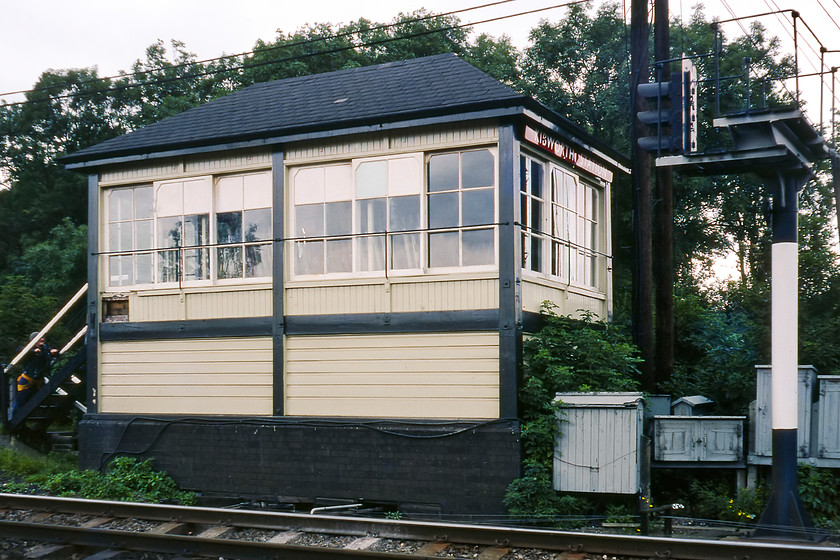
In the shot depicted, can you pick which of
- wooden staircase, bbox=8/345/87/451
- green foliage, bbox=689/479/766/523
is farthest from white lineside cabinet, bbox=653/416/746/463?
wooden staircase, bbox=8/345/87/451

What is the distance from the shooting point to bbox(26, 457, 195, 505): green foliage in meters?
12.8

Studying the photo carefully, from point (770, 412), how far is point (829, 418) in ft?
2.40

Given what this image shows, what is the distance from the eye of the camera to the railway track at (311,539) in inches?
305

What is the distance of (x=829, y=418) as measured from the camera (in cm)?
1095

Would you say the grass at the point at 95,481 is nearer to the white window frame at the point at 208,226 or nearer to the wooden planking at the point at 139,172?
the white window frame at the point at 208,226

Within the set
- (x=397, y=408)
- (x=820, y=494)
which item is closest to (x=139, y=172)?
(x=397, y=408)

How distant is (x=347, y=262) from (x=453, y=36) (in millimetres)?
24566

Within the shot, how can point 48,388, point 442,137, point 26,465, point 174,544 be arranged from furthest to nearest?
point 48,388 → point 26,465 → point 442,137 → point 174,544

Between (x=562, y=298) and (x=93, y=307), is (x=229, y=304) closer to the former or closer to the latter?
(x=93, y=307)

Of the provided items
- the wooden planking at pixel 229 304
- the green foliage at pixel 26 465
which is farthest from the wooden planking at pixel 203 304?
the green foliage at pixel 26 465

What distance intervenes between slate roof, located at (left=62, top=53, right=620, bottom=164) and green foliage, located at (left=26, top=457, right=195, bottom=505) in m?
5.07

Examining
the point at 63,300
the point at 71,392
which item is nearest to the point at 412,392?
the point at 71,392

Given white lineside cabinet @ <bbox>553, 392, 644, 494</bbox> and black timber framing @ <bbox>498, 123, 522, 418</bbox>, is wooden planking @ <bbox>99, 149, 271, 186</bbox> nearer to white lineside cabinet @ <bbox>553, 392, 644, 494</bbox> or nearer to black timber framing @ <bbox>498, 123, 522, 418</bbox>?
black timber framing @ <bbox>498, 123, 522, 418</bbox>

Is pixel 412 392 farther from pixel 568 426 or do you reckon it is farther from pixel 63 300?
pixel 63 300
